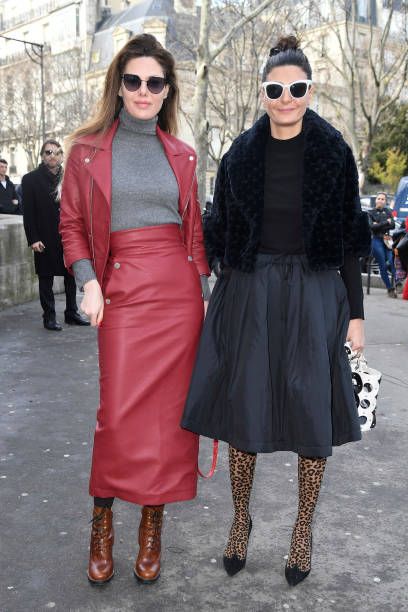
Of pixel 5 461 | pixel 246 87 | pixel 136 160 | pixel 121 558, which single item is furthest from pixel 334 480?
pixel 246 87

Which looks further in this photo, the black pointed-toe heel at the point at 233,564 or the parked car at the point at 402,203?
the parked car at the point at 402,203

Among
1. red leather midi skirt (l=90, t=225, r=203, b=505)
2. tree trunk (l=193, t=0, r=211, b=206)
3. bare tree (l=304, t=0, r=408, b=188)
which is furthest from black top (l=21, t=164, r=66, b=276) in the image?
bare tree (l=304, t=0, r=408, b=188)

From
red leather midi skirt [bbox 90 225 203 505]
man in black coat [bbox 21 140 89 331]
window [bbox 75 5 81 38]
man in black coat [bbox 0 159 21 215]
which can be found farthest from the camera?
window [bbox 75 5 81 38]

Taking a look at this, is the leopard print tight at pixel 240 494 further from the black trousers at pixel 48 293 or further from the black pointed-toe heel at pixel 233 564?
the black trousers at pixel 48 293

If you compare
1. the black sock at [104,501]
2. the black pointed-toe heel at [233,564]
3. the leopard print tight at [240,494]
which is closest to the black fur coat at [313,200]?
the leopard print tight at [240,494]

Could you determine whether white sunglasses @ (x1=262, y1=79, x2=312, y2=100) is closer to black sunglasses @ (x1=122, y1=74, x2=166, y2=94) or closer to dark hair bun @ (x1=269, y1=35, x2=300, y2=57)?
dark hair bun @ (x1=269, y1=35, x2=300, y2=57)

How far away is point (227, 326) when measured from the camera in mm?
3043

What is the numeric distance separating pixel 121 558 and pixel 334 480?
1516mm

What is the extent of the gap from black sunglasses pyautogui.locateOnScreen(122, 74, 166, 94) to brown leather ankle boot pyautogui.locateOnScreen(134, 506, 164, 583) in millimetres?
1680


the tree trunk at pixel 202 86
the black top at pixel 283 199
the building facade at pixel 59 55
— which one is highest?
the building facade at pixel 59 55

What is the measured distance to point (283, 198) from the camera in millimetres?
2965

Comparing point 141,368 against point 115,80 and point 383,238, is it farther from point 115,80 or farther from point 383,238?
point 383,238

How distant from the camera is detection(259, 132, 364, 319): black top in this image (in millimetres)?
2953

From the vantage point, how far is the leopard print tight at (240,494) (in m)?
3.15
